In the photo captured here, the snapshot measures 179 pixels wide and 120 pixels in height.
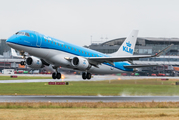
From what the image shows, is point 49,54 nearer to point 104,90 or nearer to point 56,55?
point 56,55

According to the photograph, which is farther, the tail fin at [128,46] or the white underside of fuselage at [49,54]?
the tail fin at [128,46]

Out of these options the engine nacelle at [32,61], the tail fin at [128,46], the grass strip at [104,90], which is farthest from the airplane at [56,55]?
the grass strip at [104,90]

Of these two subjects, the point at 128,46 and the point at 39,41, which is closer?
the point at 39,41

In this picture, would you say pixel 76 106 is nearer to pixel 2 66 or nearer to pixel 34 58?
pixel 34 58

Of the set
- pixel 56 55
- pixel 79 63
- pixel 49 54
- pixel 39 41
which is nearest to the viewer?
pixel 39 41

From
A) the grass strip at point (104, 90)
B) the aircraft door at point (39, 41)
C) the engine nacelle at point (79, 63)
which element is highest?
the aircraft door at point (39, 41)

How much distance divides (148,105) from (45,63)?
18.0m

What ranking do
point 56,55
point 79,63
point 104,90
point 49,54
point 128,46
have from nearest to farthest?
point 49,54
point 56,55
point 79,63
point 128,46
point 104,90

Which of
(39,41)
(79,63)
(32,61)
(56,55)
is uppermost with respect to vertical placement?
(39,41)

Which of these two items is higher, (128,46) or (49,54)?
(128,46)

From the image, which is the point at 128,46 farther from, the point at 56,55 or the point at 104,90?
the point at 56,55

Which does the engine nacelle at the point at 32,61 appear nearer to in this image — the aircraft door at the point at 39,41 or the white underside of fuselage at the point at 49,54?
the white underside of fuselage at the point at 49,54

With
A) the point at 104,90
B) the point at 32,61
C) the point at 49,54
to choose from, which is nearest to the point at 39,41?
the point at 49,54

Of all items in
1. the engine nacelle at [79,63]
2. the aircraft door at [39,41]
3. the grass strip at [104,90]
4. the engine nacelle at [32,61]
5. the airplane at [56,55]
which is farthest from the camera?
the grass strip at [104,90]
